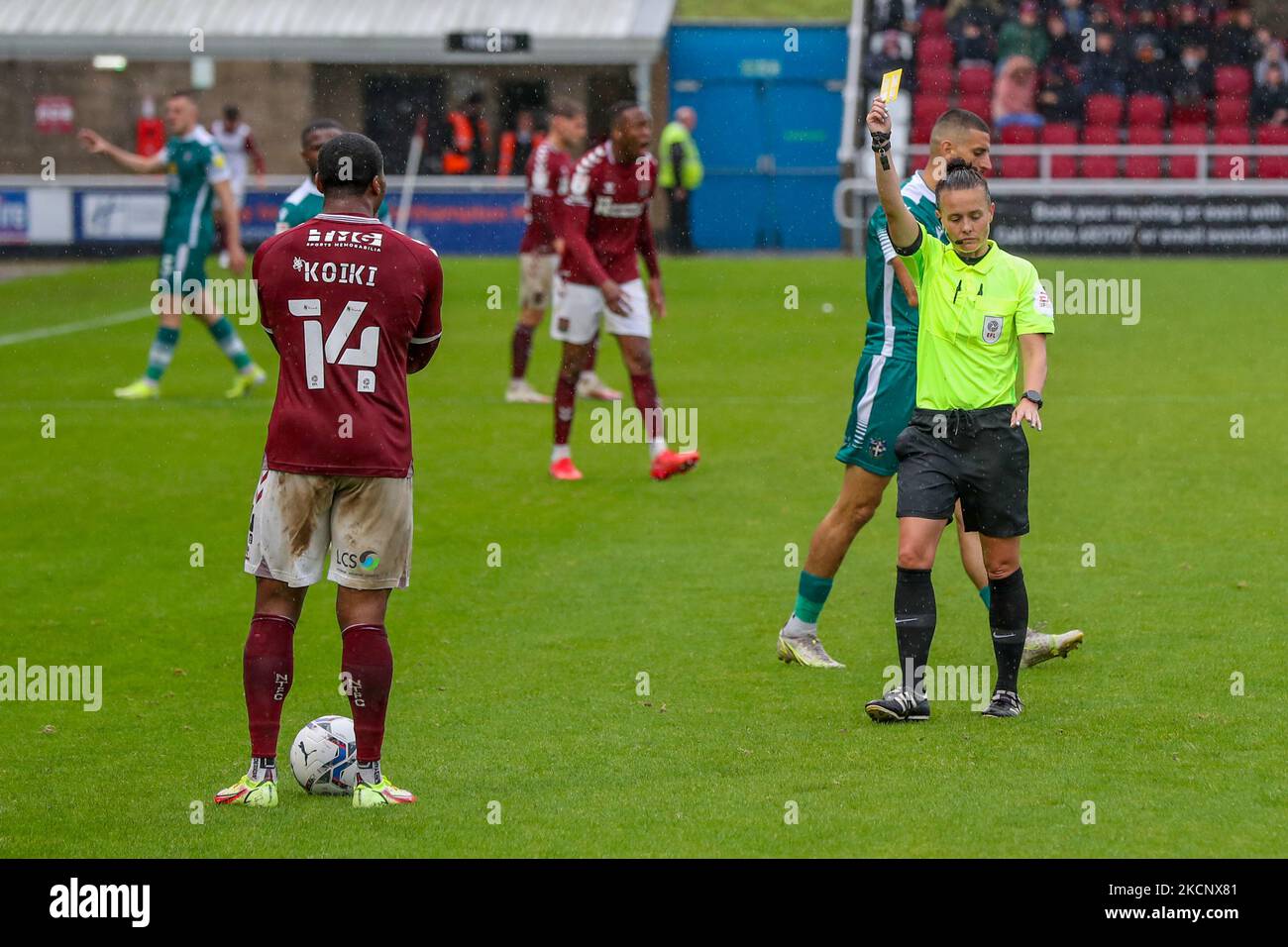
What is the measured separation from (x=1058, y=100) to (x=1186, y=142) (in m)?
2.27

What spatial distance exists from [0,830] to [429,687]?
212 cm

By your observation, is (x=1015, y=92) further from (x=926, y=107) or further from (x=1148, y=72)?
(x=1148, y=72)

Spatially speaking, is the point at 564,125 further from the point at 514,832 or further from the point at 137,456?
the point at 514,832

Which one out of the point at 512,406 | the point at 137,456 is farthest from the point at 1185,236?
the point at 137,456

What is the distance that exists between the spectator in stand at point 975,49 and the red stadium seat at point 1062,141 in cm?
281

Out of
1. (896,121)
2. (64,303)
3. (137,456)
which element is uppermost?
(896,121)

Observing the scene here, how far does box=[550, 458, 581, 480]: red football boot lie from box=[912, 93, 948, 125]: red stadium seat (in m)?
21.5

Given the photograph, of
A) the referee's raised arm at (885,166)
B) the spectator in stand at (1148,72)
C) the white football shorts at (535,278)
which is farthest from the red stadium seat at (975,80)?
the referee's raised arm at (885,166)

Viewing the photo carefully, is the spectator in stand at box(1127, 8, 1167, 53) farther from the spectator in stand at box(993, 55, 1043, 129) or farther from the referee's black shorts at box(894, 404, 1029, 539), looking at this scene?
the referee's black shorts at box(894, 404, 1029, 539)

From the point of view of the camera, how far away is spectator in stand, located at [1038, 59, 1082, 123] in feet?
103

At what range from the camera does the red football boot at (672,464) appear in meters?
Answer: 11.9

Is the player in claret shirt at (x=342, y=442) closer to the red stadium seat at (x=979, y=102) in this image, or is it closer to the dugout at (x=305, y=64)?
the dugout at (x=305, y=64)
